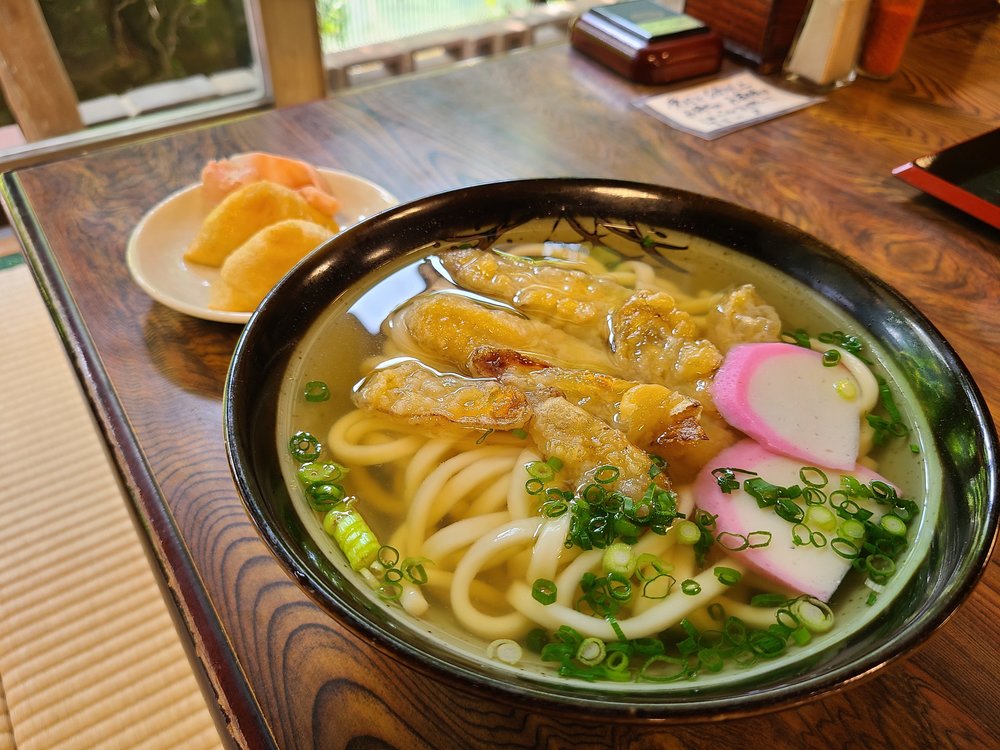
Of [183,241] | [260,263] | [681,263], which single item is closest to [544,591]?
[681,263]

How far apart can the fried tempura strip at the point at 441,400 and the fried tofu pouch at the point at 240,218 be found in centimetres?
73

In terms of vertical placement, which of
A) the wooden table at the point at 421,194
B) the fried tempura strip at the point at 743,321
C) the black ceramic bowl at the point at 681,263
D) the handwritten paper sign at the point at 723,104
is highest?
the black ceramic bowl at the point at 681,263

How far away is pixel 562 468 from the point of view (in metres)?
1.19

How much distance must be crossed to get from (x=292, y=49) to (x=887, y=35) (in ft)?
8.85

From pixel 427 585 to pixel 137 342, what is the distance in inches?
39.5

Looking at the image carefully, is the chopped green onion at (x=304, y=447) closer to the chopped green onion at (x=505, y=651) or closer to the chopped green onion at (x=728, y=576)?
the chopped green onion at (x=505, y=651)

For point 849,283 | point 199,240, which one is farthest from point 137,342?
point 849,283

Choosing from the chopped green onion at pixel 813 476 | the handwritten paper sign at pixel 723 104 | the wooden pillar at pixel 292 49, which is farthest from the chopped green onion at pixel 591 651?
the wooden pillar at pixel 292 49

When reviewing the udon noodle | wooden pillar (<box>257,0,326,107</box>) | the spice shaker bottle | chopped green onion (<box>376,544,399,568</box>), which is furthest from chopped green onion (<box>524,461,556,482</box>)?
wooden pillar (<box>257,0,326,107</box>)

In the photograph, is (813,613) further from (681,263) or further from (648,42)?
(648,42)

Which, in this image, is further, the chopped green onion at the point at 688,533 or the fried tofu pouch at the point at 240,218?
the fried tofu pouch at the point at 240,218

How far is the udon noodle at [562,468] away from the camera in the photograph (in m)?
1.03

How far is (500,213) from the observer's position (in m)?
1.55

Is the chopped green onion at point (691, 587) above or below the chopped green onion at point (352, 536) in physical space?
below
